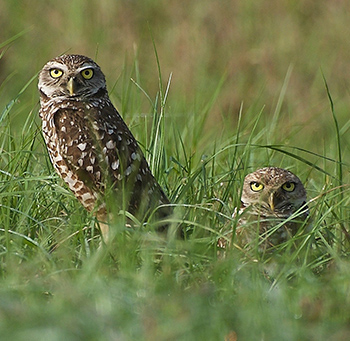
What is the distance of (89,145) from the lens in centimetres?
445

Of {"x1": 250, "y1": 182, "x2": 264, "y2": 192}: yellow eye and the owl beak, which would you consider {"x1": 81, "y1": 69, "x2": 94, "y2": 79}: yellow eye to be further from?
{"x1": 250, "y1": 182, "x2": 264, "y2": 192}: yellow eye

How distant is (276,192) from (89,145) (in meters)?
1.09

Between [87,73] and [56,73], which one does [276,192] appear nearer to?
[87,73]

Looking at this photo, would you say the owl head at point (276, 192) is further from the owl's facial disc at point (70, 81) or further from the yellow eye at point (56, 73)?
the yellow eye at point (56, 73)

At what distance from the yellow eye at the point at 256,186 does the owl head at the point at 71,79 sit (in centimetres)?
107

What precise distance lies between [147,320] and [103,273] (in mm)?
603

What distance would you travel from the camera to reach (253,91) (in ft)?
36.0

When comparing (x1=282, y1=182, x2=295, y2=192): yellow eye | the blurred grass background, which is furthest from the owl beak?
(x1=282, y1=182, x2=295, y2=192): yellow eye

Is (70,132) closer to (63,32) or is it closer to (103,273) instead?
(103,273)

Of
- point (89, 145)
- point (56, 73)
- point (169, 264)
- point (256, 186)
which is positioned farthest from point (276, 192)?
point (56, 73)

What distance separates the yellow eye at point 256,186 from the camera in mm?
4391

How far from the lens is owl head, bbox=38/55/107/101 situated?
4.50m

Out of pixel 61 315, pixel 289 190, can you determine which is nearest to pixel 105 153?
pixel 289 190

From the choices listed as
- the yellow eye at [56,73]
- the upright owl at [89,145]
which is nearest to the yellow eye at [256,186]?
the upright owl at [89,145]
